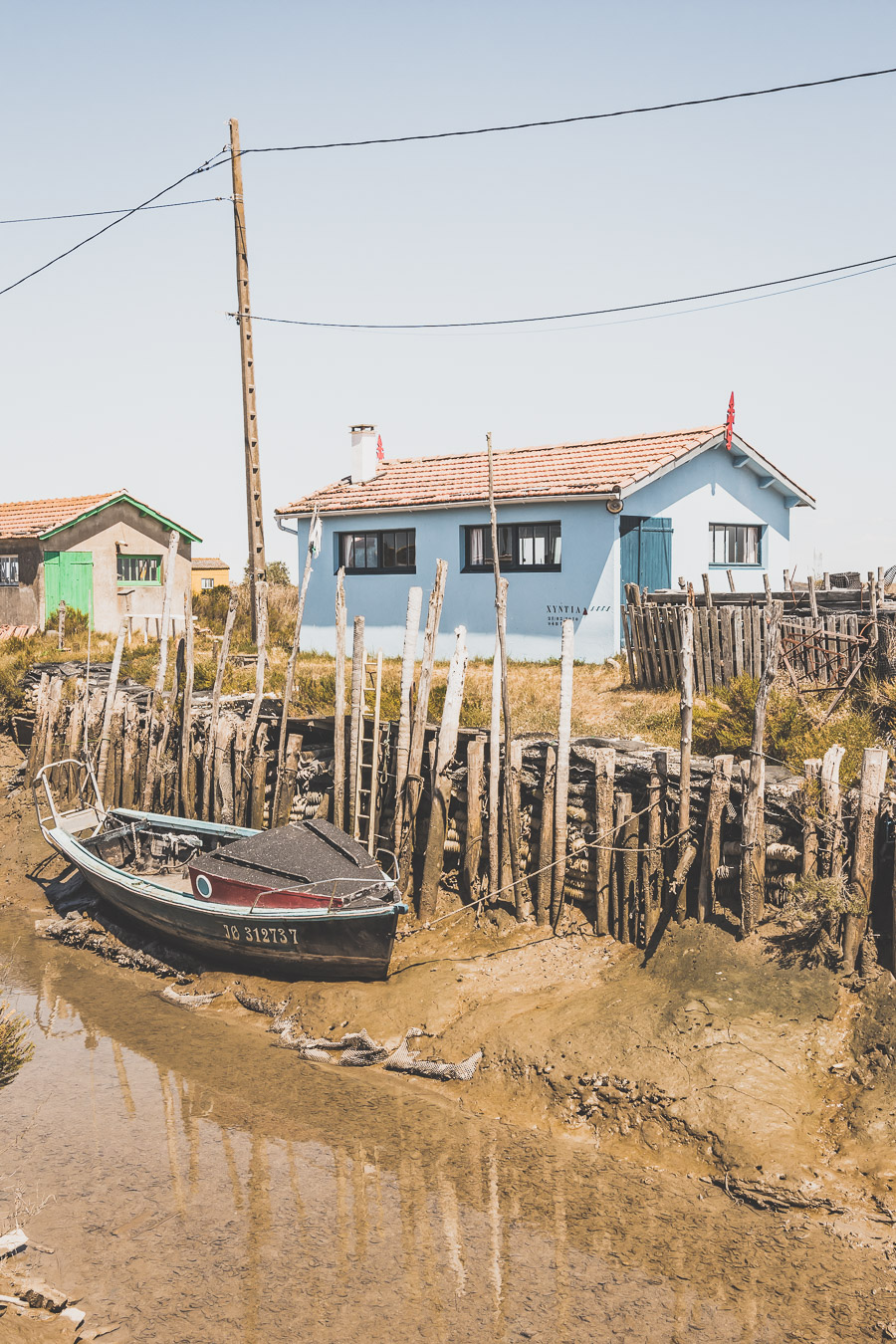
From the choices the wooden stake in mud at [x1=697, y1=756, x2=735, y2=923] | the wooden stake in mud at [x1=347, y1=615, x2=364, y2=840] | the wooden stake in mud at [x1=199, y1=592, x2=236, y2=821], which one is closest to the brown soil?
the wooden stake in mud at [x1=697, y1=756, x2=735, y2=923]

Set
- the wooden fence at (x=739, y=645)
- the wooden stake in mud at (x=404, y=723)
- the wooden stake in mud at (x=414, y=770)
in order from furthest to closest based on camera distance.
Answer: the wooden fence at (x=739, y=645)
the wooden stake in mud at (x=404, y=723)
the wooden stake in mud at (x=414, y=770)

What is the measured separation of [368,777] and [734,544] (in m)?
14.4

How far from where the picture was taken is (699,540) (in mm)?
22672

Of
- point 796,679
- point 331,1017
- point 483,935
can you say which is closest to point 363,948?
point 331,1017

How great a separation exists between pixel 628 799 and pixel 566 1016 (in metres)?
2.13

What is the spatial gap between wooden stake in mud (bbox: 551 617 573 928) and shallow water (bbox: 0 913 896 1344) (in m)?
A: 2.43

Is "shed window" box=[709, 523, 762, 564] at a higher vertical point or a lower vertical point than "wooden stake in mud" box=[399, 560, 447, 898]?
higher

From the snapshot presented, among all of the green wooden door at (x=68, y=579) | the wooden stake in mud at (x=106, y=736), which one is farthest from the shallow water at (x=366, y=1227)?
the green wooden door at (x=68, y=579)

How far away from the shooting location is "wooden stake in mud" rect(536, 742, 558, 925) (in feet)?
34.0

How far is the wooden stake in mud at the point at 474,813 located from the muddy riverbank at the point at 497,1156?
72 cm

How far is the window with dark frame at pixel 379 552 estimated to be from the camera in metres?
23.7

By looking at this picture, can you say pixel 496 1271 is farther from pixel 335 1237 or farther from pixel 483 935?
pixel 483 935

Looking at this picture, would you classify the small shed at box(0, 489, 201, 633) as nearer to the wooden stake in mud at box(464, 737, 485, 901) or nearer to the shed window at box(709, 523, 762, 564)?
the shed window at box(709, 523, 762, 564)

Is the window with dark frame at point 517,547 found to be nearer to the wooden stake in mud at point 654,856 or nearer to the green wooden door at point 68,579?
the wooden stake in mud at point 654,856
